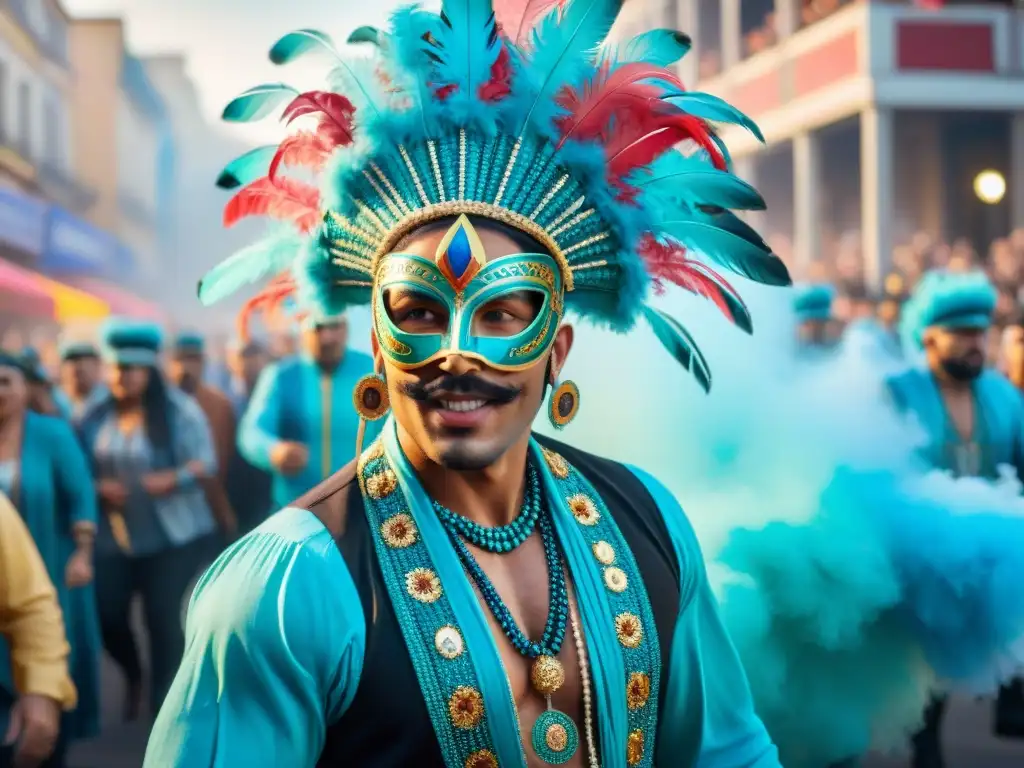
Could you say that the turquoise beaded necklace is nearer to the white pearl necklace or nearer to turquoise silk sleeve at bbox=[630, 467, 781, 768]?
the white pearl necklace

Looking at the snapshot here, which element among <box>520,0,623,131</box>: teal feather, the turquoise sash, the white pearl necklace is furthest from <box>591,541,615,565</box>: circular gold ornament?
<box>520,0,623,131</box>: teal feather

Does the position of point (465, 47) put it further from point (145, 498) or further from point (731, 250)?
point (145, 498)

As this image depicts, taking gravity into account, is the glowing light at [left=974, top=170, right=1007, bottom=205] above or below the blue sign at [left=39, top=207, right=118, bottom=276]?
above

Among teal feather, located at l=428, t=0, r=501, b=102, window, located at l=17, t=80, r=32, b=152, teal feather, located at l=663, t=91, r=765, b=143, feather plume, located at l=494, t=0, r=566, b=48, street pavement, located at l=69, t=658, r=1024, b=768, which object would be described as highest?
window, located at l=17, t=80, r=32, b=152

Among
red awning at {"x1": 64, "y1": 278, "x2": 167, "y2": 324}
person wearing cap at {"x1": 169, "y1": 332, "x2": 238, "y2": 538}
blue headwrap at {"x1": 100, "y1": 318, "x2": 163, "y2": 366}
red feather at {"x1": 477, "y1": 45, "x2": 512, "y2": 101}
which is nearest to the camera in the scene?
red feather at {"x1": 477, "y1": 45, "x2": 512, "y2": 101}

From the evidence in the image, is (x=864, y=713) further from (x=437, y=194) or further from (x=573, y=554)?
(x=437, y=194)

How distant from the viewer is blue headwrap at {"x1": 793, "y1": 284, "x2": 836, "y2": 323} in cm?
549

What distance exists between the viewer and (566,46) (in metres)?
2.43

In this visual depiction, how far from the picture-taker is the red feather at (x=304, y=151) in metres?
2.50

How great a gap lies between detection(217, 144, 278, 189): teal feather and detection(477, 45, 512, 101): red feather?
15.8 inches

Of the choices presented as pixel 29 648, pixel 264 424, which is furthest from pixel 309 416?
pixel 29 648

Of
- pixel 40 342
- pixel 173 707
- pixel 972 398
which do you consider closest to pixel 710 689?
pixel 173 707

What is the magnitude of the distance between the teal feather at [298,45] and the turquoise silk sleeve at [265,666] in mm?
857

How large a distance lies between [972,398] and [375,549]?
4.12m
